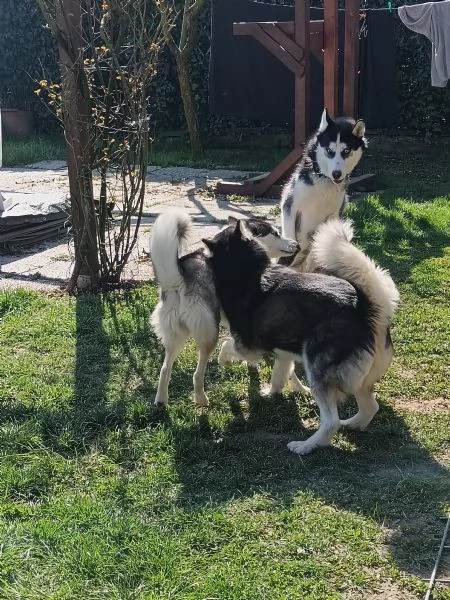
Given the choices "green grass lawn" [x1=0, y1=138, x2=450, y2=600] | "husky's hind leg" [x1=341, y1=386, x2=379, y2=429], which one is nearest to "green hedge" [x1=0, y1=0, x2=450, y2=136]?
"green grass lawn" [x1=0, y1=138, x2=450, y2=600]

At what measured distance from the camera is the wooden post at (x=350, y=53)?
29.6ft

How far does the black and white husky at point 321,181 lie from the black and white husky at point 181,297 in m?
2.06

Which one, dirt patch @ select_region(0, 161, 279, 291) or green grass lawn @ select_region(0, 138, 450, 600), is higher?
dirt patch @ select_region(0, 161, 279, 291)

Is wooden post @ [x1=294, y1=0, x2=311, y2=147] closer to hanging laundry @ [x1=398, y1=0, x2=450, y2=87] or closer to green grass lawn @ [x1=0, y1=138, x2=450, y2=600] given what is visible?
hanging laundry @ [x1=398, y1=0, x2=450, y2=87]

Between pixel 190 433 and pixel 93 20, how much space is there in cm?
344

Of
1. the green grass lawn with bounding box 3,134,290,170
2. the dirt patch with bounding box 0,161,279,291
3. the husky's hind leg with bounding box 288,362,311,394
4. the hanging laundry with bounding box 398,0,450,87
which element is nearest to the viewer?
the husky's hind leg with bounding box 288,362,311,394

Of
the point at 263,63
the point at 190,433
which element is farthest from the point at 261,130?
the point at 190,433

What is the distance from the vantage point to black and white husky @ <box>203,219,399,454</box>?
3404 mm

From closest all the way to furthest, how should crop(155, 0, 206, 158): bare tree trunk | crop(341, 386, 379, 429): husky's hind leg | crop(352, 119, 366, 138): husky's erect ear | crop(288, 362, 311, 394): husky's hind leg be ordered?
1. crop(341, 386, 379, 429): husky's hind leg
2. crop(288, 362, 311, 394): husky's hind leg
3. crop(352, 119, 366, 138): husky's erect ear
4. crop(155, 0, 206, 158): bare tree trunk

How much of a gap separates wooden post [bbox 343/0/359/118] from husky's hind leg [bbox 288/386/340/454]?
6.49 meters

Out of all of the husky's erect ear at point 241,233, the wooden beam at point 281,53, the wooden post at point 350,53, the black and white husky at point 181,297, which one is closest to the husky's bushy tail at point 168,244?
the black and white husky at point 181,297

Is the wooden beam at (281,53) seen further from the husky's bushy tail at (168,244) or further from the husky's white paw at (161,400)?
the husky's white paw at (161,400)

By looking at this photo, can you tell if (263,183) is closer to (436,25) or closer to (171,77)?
(436,25)

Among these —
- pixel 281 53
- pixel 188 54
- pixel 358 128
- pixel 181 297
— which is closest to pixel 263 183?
pixel 281 53
